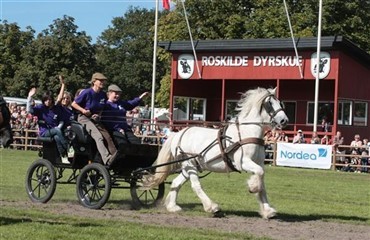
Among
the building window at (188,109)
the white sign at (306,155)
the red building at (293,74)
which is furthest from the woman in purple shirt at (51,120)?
the building window at (188,109)

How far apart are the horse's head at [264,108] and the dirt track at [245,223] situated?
5.17 feet

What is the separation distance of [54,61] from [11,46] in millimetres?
6997

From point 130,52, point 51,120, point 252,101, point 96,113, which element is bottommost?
point 51,120

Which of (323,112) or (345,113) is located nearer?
(345,113)

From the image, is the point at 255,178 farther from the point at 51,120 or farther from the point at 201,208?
the point at 51,120

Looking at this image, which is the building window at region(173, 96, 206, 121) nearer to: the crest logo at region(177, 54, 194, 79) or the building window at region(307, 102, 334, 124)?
the crest logo at region(177, 54, 194, 79)

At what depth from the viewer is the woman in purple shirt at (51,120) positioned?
13.1 m

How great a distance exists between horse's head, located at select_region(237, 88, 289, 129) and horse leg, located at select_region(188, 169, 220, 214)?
4.18 feet

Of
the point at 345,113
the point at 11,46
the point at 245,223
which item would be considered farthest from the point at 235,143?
the point at 11,46

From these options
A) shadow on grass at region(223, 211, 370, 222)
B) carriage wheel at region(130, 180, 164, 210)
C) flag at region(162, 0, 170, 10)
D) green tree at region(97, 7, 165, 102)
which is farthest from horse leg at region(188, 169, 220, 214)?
green tree at region(97, 7, 165, 102)

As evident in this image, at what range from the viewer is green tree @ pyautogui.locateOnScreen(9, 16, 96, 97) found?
69062 mm

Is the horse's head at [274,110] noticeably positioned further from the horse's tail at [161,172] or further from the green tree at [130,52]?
the green tree at [130,52]

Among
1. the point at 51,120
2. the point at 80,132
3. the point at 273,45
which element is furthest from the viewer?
the point at 273,45

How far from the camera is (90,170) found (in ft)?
40.4
